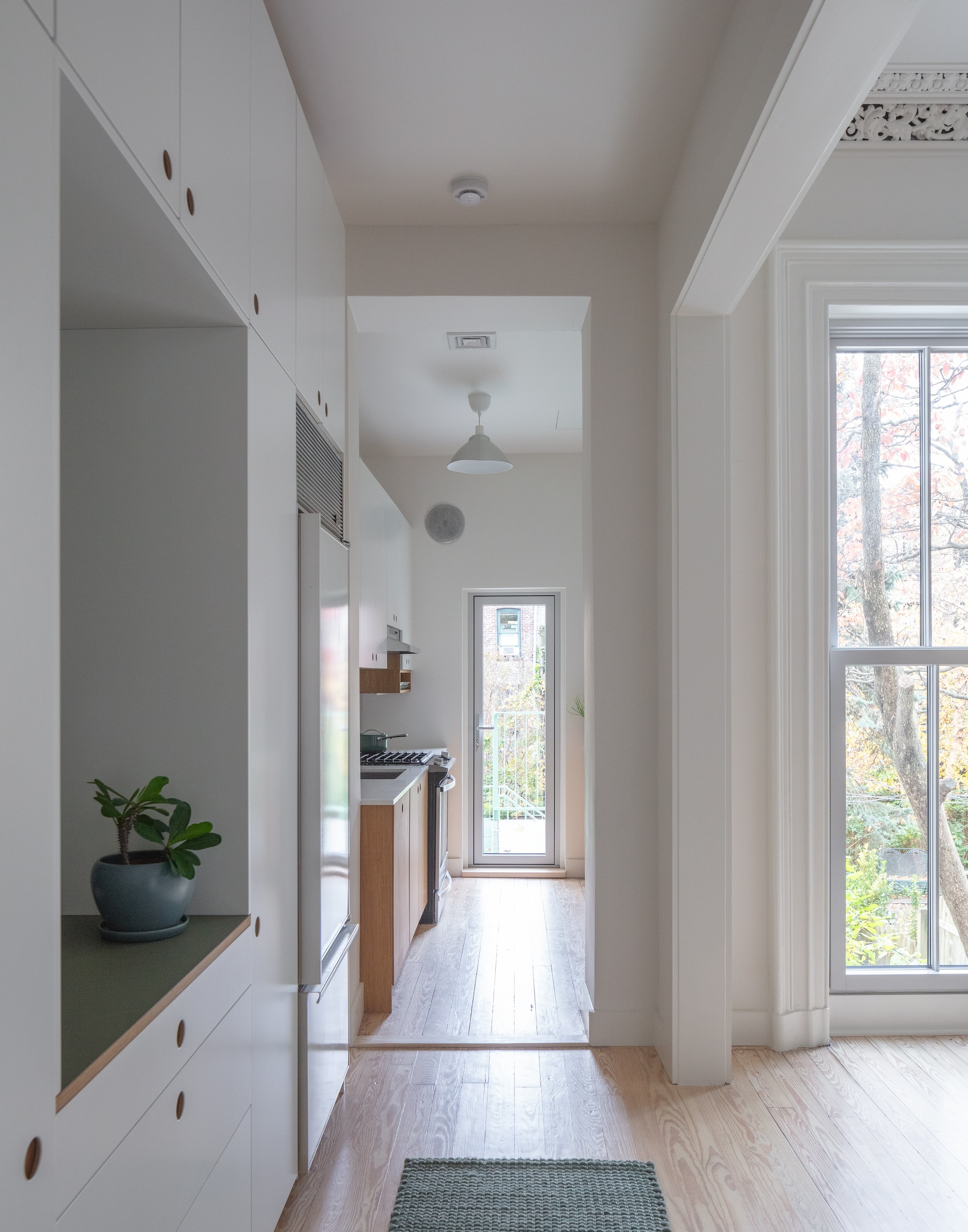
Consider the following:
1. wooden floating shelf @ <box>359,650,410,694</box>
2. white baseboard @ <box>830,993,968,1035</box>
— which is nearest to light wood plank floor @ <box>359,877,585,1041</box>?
white baseboard @ <box>830,993,968,1035</box>

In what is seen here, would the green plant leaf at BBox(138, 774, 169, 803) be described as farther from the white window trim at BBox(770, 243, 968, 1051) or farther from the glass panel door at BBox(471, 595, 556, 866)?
the glass panel door at BBox(471, 595, 556, 866)

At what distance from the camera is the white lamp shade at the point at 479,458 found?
4.47 metres

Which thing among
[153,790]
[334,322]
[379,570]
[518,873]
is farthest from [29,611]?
[518,873]

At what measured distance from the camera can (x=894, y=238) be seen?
3.09 meters

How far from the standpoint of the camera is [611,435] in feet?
10.5

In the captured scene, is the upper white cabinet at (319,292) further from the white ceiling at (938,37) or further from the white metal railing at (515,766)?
the white metal railing at (515,766)

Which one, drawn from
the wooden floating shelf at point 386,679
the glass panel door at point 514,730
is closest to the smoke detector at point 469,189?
the wooden floating shelf at point 386,679

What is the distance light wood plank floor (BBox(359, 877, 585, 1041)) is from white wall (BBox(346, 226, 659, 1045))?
0.48 metres

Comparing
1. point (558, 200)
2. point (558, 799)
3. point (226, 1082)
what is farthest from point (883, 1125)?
point (558, 799)

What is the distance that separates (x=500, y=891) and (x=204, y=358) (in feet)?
15.2

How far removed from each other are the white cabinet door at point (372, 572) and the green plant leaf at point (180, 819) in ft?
7.28

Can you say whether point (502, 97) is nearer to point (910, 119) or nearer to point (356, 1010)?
point (910, 119)

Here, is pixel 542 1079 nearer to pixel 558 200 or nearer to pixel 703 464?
pixel 703 464

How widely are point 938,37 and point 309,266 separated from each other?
1.88 meters
